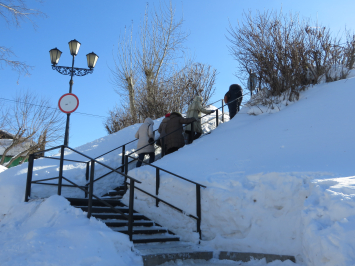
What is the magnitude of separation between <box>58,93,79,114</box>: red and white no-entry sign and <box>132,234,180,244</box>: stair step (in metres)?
3.58

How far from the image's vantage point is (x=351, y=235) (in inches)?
121

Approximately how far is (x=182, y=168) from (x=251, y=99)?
4.20m

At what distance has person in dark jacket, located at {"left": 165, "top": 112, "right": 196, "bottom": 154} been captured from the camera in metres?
8.76

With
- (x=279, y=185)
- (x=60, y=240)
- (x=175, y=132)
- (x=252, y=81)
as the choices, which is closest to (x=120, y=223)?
(x=60, y=240)

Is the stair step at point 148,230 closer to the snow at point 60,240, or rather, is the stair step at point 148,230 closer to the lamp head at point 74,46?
the snow at point 60,240

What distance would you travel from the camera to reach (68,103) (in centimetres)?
743

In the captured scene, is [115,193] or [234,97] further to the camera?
[234,97]

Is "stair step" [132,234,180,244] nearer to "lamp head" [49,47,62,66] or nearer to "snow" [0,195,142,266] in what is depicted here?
"snow" [0,195,142,266]

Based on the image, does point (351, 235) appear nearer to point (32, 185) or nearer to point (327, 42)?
point (32, 185)

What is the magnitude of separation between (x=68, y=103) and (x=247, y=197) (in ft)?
15.7

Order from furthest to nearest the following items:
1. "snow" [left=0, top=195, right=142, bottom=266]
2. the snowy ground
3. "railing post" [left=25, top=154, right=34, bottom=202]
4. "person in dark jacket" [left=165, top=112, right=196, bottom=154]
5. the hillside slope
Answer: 1. "person in dark jacket" [left=165, top=112, right=196, bottom=154]
2. "railing post" [left=25, top=154, right=34, bottom=202]
3. the snowy ground
4. "snow" [left=0, top=195, right=142, bottom=266]
5. the hillside slope

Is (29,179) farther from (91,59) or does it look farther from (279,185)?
(91,59)

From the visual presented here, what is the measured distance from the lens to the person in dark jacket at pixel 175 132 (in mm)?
8758

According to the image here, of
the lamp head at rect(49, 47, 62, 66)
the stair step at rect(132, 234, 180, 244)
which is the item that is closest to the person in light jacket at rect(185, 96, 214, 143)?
Result: the stair step at rect(132, 234, 180, 244)
